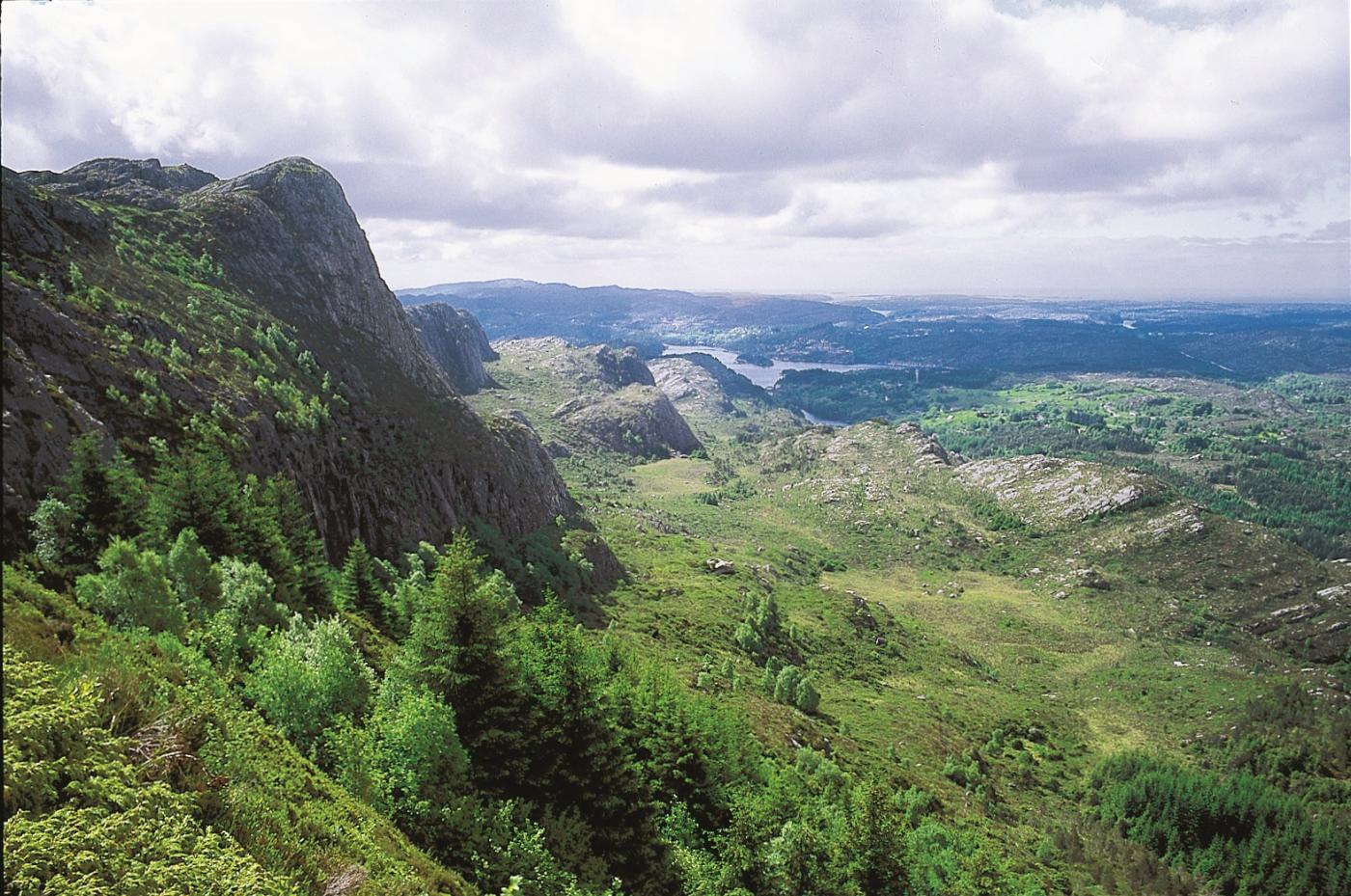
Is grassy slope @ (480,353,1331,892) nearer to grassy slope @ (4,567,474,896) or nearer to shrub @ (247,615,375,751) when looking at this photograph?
shrub @ (247,615,375,751)

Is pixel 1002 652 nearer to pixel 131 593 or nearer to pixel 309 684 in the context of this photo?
pixel 309 684

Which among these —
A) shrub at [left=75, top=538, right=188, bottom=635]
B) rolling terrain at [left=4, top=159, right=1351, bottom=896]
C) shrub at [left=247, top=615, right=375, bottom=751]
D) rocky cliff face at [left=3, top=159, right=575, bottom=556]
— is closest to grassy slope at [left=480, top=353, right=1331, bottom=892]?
rolling terrain at [left=4, top=159, right=1351, bottom=896]

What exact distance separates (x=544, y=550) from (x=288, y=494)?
60.0 metres

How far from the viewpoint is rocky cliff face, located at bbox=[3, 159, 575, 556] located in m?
57.8

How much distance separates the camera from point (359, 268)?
147250 mm

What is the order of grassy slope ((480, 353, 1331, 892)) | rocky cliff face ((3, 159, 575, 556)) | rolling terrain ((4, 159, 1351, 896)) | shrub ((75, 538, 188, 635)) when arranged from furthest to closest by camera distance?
grassy slope ((480, 353, 1331, 892))
rocky cliff face ((3, 159, 575, 556))
shrub ((75, 538, 188, 635))
rolling terrain ((4, 159, 1351, 896))

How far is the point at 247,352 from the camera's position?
91375mm

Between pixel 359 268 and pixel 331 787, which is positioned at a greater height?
pixel 359 268

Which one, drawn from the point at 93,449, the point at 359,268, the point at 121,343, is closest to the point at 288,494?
the point at 93,449

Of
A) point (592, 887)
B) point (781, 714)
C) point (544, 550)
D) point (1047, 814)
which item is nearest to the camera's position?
point (592, 887)

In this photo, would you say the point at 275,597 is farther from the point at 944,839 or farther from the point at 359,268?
the point at 359,268

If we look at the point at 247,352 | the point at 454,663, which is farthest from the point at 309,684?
the point at 247,352

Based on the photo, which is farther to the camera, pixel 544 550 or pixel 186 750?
pixel 544 550

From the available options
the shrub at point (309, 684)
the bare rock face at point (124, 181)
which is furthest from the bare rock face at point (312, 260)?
the shrub at point (309, 684)
